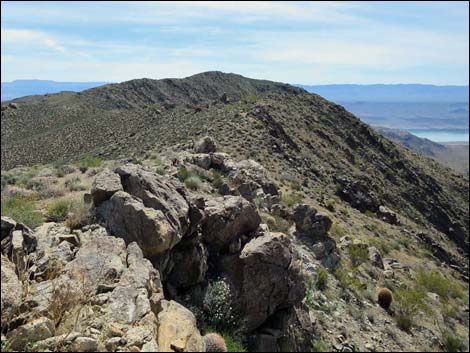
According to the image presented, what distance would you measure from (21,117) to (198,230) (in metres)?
56.3

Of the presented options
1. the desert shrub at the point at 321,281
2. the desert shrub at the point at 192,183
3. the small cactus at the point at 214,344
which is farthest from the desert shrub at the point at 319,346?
the desert shrub at the point at 192,183

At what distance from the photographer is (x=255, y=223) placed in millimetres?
11516

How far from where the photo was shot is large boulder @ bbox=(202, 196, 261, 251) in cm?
1085

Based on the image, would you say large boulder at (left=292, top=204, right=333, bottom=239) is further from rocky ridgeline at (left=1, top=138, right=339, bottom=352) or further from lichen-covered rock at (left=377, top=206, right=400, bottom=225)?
lichen-covered rock at (left=377, top=206, right=400, bottom=225)

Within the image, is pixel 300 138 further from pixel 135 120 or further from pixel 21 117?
pixel 21 117

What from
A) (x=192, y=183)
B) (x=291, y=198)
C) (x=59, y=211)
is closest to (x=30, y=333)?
(x=59, y=211)

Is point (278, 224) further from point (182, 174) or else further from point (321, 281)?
point (182, 174)

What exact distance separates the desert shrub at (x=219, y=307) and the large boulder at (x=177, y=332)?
2.40 m

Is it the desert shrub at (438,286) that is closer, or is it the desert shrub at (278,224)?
the desert shrub at (278,224)

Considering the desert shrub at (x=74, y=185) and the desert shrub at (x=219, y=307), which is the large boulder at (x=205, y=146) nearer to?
the desert shrub at (x=74, y=185)

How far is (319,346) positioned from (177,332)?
5592 mm

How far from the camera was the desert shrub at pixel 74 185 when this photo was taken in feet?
42.5

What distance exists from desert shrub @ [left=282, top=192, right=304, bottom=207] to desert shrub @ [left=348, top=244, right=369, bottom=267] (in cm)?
352

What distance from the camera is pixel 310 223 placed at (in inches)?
686
